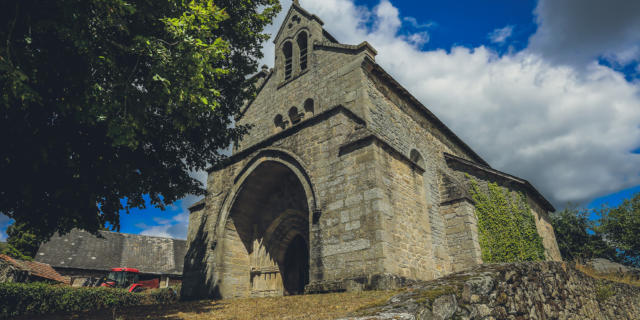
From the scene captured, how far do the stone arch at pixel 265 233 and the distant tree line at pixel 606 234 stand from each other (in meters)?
27.9

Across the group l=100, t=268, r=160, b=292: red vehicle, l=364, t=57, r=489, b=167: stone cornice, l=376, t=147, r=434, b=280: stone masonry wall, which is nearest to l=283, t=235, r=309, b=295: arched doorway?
l=376, t=147, r=434, b=280: stone masonry wall

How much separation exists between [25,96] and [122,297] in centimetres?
1501

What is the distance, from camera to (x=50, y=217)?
619 centimetres

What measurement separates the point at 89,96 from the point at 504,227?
1346 centimetres

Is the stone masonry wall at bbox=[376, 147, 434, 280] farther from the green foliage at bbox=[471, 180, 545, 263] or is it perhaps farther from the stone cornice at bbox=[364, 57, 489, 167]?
the stone cornice at bbox=[364, 57, 489, 167]

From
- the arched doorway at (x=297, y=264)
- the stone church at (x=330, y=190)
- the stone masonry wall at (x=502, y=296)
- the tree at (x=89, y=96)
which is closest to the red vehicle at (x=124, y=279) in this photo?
the stone church at (x=330, y=190)

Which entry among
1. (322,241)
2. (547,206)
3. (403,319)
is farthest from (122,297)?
(547,206)

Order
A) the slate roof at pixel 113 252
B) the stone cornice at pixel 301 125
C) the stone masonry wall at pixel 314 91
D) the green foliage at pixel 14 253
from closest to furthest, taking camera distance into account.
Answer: the stone cornice at pixel 301 125
the stone masonry wall at pixel 314 91
the green foliage at pixel 14 253
the slate roof at pixel 113 252

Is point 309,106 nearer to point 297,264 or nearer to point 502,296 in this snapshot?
point 297,264

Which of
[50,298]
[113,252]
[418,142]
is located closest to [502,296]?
[418,142]

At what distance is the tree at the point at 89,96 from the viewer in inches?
181

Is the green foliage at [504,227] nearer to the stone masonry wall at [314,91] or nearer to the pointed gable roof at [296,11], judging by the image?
the stone masonry wall at [314,91]

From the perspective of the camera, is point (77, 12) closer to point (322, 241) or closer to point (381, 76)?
point (322, 241)

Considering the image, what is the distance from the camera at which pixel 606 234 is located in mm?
31922
